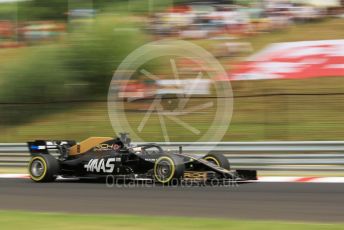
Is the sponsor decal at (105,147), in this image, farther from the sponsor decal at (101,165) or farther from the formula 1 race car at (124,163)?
the sponsor decal at (101,165)

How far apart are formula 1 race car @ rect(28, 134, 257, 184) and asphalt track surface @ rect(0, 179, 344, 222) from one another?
0.32 metres

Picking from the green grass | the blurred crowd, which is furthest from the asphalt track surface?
the blurred crowd

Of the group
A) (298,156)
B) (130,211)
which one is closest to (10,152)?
(298,156)

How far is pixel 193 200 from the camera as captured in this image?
891cm

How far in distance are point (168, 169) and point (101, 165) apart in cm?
149

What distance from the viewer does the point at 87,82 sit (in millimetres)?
24406

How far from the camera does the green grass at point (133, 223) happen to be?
6465 mm

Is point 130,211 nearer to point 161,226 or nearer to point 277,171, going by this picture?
point 161,226

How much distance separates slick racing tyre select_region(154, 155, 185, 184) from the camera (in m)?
10.7

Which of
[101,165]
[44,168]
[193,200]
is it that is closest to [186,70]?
[44,168]

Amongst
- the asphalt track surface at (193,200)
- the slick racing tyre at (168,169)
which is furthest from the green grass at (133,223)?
A: the slick racing tyre at (168,169)

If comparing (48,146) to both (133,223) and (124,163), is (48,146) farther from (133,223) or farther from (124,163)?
(133,223)

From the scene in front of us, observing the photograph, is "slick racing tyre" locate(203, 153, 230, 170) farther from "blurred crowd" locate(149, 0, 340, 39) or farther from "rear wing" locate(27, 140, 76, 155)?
"blurred crowd" locate(149, 0, 340, 39)

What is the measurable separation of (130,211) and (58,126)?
1172 centimetres
